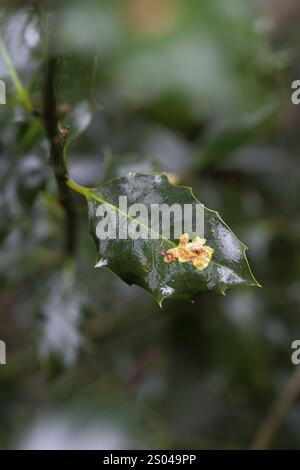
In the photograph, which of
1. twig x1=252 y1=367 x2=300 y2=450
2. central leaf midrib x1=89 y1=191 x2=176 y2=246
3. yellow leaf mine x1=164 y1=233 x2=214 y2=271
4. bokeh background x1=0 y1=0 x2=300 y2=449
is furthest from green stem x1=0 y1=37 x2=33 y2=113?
twig x1=252 y1=367 x2=300 y2=450

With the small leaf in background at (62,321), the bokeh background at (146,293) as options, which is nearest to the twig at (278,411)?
the bokeh background at (146,293)

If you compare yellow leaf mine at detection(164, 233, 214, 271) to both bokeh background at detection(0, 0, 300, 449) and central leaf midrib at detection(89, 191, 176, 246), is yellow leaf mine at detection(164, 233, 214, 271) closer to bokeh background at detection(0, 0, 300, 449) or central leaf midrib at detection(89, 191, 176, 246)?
central leaf midrib at detection(89, 191, 176, 246)

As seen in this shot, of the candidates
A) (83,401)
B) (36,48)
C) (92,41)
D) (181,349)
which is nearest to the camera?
(92,41)

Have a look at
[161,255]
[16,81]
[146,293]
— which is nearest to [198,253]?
[161,255]

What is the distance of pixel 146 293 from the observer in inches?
42.1

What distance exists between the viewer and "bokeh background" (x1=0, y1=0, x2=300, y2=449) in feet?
2.56

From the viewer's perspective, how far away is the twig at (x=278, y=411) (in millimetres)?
961

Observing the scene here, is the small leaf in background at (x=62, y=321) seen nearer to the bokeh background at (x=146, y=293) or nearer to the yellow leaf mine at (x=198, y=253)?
the bokeh background at (x=146, y=293)

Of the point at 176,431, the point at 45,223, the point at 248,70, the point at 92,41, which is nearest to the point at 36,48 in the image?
the point at 92,41

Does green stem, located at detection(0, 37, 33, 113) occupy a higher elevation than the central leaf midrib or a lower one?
higher

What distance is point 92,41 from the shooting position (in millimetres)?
522
